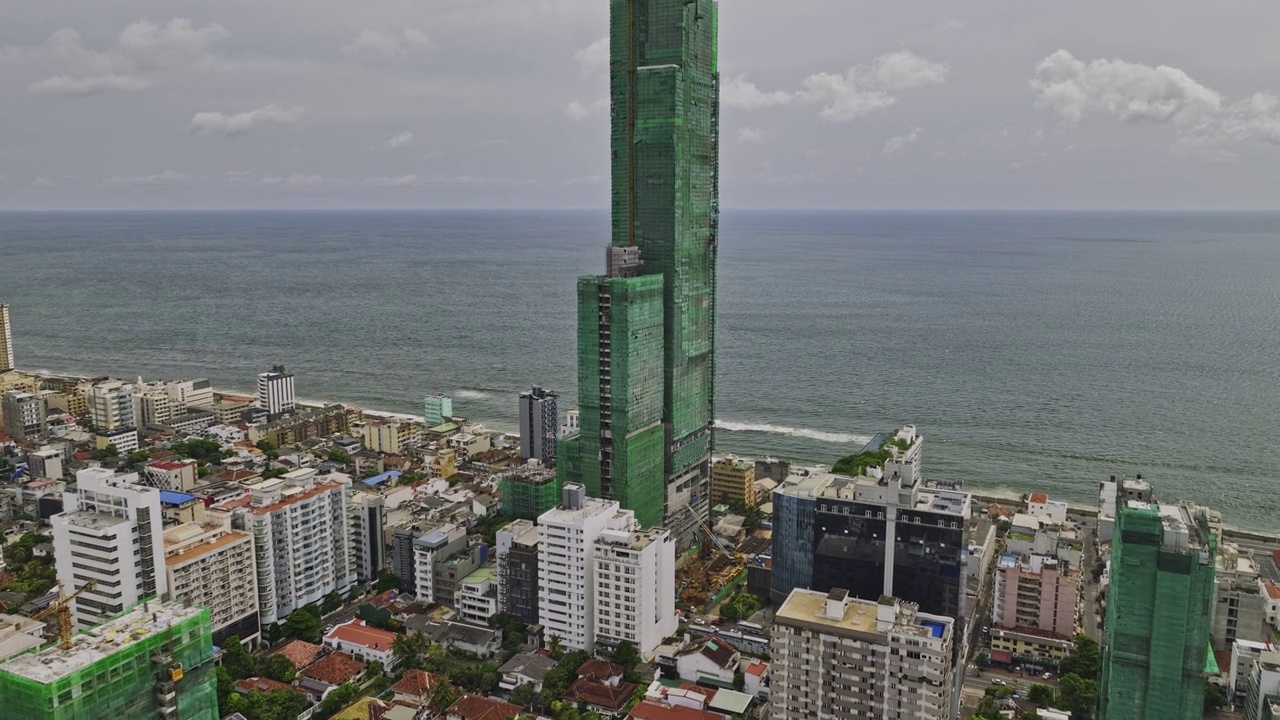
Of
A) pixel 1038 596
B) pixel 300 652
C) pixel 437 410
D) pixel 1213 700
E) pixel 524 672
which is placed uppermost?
pixel 437 410

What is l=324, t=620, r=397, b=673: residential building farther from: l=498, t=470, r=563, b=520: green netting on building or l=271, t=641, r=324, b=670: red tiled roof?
l=498, t=470, r=563, b=520: green netting on building

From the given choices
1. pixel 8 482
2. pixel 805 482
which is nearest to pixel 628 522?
pixel 805 482

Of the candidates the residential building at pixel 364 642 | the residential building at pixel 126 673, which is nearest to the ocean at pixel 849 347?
the residential building at pixel 364 642

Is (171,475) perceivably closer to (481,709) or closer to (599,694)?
(481,709)

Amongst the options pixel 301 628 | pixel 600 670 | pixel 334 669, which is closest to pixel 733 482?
pixel 600 670

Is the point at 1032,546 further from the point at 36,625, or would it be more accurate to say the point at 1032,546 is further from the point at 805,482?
the point at 36,625

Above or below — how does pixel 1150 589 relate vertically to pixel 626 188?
below
